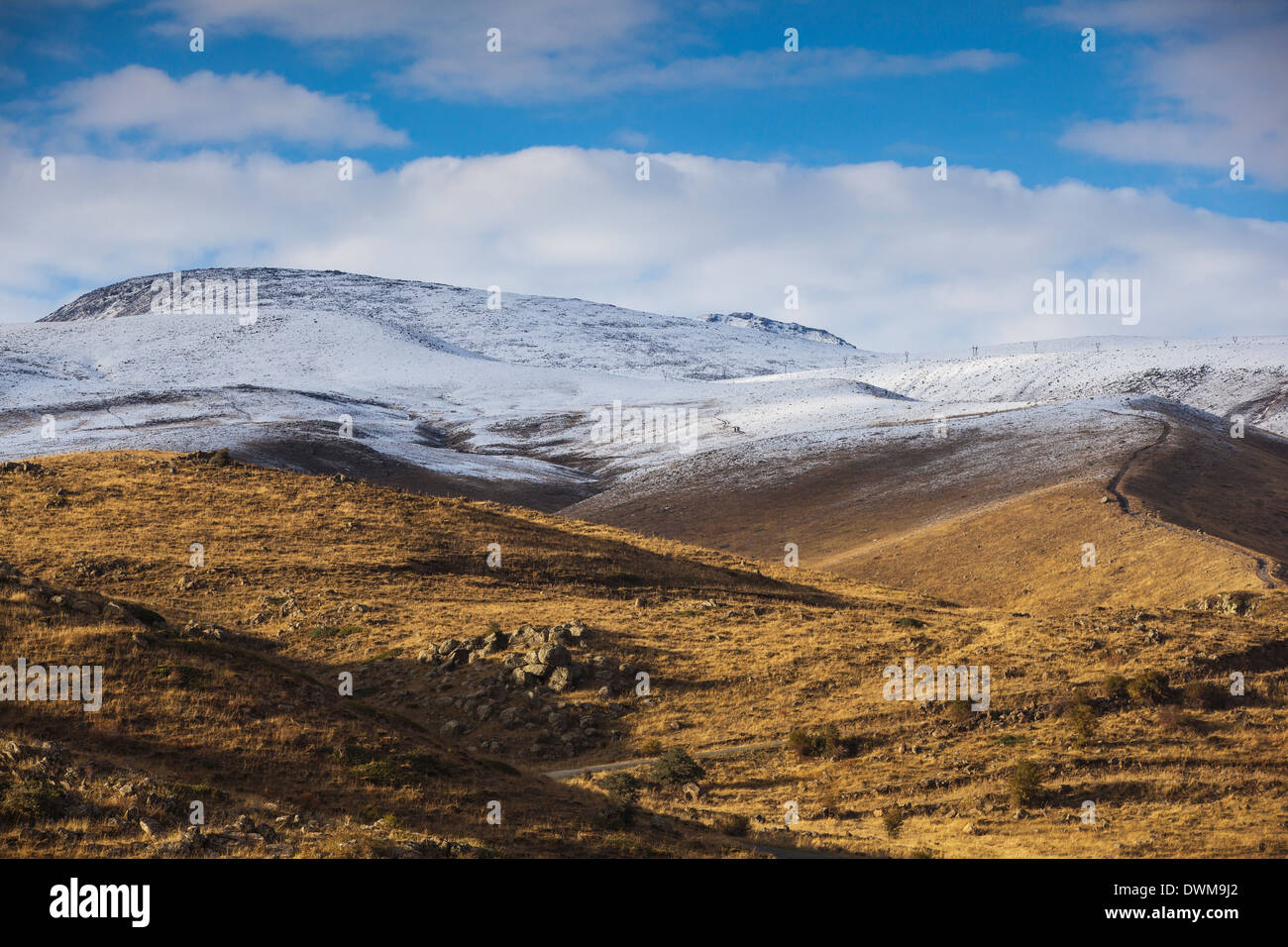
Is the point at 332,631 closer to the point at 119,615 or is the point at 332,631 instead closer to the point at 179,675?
the point at 119,615

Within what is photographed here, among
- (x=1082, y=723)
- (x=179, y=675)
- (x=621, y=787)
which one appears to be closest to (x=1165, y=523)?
(x=1082, y=723)

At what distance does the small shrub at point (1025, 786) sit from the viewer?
24.6m

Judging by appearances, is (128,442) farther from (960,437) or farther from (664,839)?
(664,839)

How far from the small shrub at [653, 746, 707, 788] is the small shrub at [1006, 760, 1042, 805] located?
7.85 meters

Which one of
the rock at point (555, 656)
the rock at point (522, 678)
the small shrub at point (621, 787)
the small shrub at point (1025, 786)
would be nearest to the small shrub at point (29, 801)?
the small shrub at point (621, 787)

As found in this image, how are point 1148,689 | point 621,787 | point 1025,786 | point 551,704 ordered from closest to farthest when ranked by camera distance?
point 1025,786, point 621,787, point 1148,689, point 551,704

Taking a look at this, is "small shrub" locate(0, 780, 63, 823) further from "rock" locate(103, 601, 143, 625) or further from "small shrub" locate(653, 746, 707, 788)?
"small shrub" locate(653, 746, 707, 788)

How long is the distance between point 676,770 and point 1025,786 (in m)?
8.60

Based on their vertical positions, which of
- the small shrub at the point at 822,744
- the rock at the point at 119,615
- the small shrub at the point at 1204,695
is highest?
the rock at the point at 119,615

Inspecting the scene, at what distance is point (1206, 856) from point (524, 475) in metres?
94.3

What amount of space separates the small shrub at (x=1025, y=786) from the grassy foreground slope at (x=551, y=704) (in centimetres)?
6

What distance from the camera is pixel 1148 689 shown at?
2988 cm

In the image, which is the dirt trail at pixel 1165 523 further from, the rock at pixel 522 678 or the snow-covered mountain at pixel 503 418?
the rock at pixel 522 678
